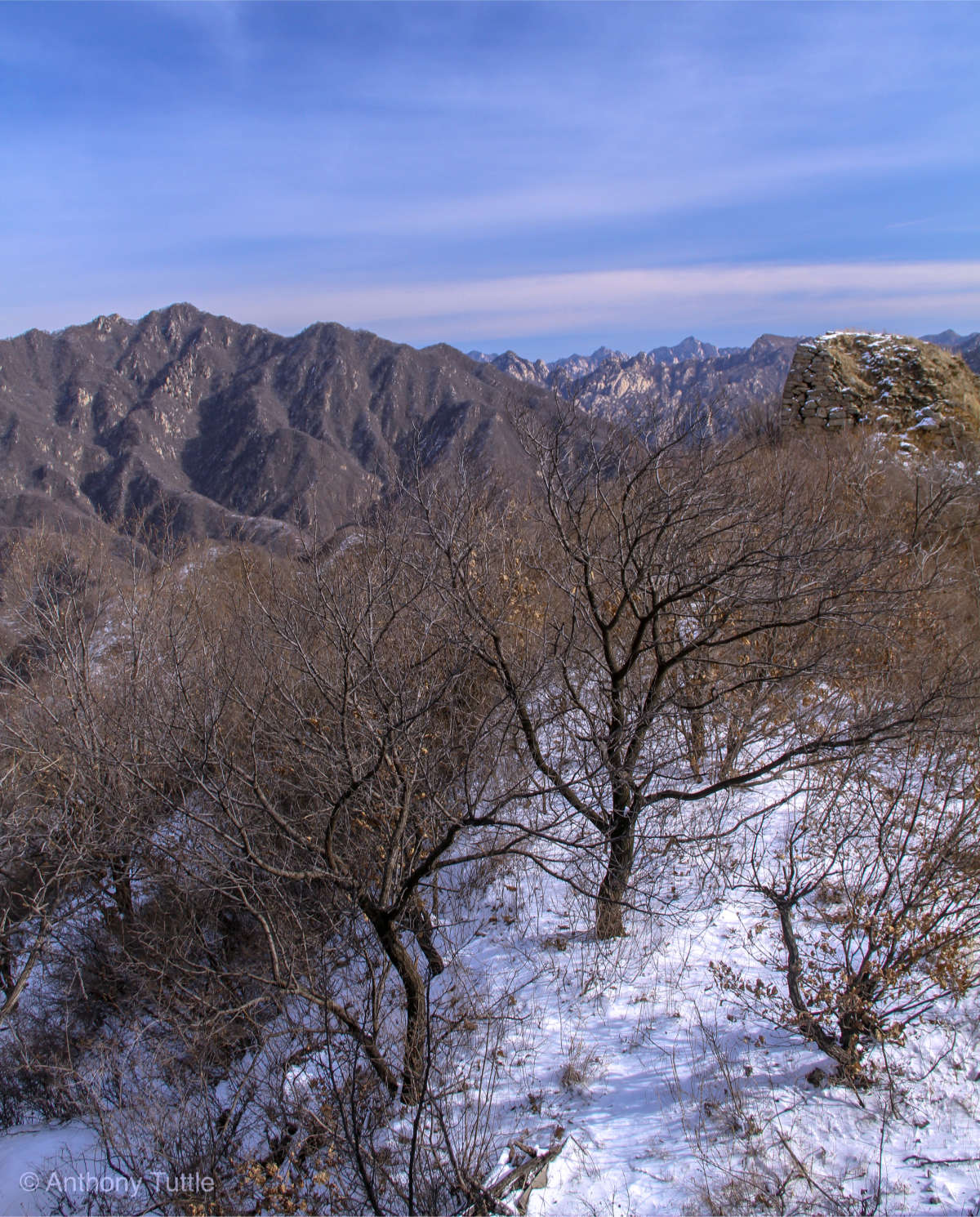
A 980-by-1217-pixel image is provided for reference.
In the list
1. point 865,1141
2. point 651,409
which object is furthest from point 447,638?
point 865,1141

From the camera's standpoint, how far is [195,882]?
6.62 m

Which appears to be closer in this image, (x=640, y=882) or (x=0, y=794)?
(x=640, y=882)

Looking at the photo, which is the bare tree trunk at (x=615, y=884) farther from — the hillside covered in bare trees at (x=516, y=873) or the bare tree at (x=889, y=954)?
the bare tree at (x=889, y=954)

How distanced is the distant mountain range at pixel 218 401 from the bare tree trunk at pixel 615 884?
7905 cm

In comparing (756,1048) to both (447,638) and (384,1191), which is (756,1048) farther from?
(447,638)

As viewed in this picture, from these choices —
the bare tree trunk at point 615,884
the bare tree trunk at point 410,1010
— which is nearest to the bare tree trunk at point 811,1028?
the bare tree trunk at point 615,884

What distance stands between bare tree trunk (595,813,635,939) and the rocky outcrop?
13.6m

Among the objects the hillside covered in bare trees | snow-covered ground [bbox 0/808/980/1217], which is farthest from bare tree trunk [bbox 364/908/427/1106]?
snow-covered ground [bbox 0/808/980/1217]

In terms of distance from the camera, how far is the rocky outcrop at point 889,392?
16.1 metres

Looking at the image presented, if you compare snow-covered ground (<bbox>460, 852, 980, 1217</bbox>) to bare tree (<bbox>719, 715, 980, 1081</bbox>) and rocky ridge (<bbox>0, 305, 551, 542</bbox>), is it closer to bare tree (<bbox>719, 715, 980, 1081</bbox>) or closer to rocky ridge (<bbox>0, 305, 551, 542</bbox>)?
bare tree (<bbox>719, 715, 980, 1081</bbox>)

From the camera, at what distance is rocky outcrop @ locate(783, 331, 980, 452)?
1614cm

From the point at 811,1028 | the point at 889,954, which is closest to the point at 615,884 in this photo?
the point at 811,1028

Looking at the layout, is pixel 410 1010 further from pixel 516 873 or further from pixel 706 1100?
pixel 516 873

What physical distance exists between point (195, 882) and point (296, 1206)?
3113 millimetres
